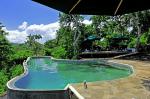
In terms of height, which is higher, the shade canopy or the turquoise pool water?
the shade canopy

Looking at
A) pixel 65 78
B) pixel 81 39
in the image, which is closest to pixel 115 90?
pixel 65 78

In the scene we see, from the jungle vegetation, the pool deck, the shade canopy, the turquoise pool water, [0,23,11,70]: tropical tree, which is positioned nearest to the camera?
the shade canopy

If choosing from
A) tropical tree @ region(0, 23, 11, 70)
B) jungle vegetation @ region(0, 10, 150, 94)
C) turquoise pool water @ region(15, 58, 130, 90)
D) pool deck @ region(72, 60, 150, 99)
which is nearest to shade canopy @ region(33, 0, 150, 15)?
pool deck @ region(72, 60, 150, 99)

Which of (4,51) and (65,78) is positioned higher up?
(4,51)

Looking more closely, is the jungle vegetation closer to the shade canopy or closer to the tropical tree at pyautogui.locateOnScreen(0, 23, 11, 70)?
the tropical tree at pyautogui.locateOnScreen(0, 23, 11, 70)

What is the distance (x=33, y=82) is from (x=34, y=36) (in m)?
54.1

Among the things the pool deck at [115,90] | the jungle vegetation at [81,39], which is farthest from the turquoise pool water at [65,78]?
the pool deck at [115,90]

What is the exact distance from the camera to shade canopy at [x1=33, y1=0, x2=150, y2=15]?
3.90 meters

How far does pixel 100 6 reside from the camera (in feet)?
13.3

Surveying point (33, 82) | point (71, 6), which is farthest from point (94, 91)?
point (33, 82)

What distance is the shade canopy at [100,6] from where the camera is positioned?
3.90 m

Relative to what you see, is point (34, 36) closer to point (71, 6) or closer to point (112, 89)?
point (112, 89)

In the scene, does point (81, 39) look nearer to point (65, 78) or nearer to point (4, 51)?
Result: point (4, 51)

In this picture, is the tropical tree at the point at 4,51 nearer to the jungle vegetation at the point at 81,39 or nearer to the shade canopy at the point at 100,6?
the jungle vegetation at the point at 81,39
